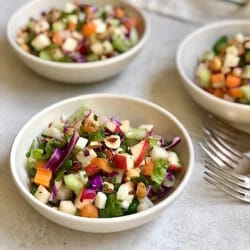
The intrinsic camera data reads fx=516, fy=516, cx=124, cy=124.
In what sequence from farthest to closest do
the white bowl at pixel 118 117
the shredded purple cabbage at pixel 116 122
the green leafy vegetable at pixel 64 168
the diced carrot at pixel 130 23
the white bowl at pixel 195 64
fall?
1. the diced carrot at pixel 130 23
2. the white bowl at pixel 195 64
3. the shredded purple cabbage at pixel 116 122
4. the green leafy vegetable at pixel 64 168
5. the white bowl at pixel 118 117

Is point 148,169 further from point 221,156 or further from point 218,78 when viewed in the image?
point 218,78

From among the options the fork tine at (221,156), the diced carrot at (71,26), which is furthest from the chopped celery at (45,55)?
the fork tine at (221,156)

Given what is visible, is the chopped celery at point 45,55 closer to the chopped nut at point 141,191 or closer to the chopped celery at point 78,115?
the chopped celery at point 78,115

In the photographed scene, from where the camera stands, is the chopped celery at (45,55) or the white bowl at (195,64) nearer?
the white bowl at (195,64)

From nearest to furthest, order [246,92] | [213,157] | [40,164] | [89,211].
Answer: [89,211] → [40,164] → [213,157] → [246,92]

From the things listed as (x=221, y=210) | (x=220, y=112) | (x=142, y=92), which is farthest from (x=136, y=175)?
(x=142, y=92)

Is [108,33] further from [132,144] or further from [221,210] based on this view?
[221,210]

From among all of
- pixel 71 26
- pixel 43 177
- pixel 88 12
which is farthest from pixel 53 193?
pixel 88 12
